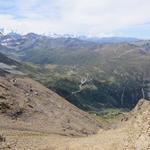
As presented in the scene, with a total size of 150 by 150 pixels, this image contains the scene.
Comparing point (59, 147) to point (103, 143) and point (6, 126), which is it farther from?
point (6, 126)

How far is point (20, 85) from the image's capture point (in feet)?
356

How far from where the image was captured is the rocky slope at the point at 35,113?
72.5 m

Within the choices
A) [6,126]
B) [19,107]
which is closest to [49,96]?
[19,107]

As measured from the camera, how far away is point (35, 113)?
278 ft

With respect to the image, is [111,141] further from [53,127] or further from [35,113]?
[35,113]

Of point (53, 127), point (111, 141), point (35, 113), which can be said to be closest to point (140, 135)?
point (111, 141)

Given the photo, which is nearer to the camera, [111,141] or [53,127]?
[111,141]

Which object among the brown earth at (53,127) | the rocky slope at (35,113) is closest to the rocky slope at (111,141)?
the brown earth at (53,127)

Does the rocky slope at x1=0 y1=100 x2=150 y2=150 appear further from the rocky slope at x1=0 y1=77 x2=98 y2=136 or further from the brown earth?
the rocky slope at x1=0 y1=77 x2=98 y2=136

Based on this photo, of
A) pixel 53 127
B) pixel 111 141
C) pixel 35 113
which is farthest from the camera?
pixel 35 113

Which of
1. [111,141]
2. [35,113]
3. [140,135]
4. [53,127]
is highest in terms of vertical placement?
[140,135]

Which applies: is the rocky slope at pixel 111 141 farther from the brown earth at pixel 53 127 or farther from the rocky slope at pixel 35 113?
the rocky slope at pixel 35 113

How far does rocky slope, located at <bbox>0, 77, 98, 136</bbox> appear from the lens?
72.5 meters

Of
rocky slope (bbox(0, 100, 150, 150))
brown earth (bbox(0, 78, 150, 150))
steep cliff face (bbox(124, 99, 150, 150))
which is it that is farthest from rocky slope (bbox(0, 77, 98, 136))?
steep cliff face (bbox(124, 99, 150, 150))
